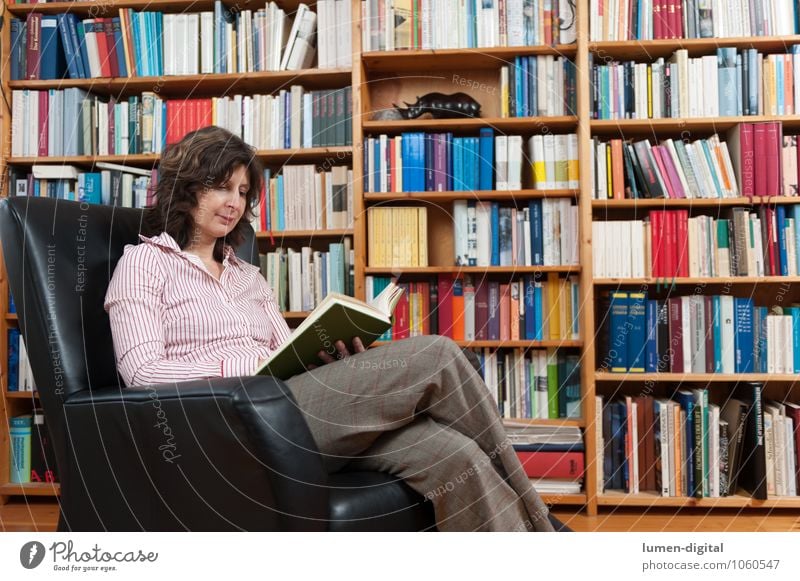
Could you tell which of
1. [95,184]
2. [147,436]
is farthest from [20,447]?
[147,436]

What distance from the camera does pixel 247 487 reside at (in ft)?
3.94

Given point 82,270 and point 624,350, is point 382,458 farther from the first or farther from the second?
point 624,350

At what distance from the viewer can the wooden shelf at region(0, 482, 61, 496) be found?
2.60 meters

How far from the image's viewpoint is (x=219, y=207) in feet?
5.59

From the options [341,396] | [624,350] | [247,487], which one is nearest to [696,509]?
[624,350]

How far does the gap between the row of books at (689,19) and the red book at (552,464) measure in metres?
1.46

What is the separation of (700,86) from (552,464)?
1.41 meters

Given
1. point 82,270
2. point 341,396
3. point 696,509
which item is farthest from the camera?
point 696,509

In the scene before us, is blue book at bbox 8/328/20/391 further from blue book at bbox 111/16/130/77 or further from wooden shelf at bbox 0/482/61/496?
blue book at bbox 111/16/130/77

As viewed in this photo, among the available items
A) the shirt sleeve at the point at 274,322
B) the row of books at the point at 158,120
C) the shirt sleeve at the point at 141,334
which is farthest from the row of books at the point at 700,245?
the shirt sleeve at the point at 141,334

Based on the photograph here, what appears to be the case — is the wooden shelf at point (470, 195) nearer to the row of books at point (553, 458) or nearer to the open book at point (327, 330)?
the row of books at point (553, 458)

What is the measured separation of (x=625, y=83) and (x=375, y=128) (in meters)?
0.90

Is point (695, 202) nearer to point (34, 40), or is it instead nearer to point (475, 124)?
point (475, 124)

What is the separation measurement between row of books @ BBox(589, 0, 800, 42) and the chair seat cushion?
6.01 ft
